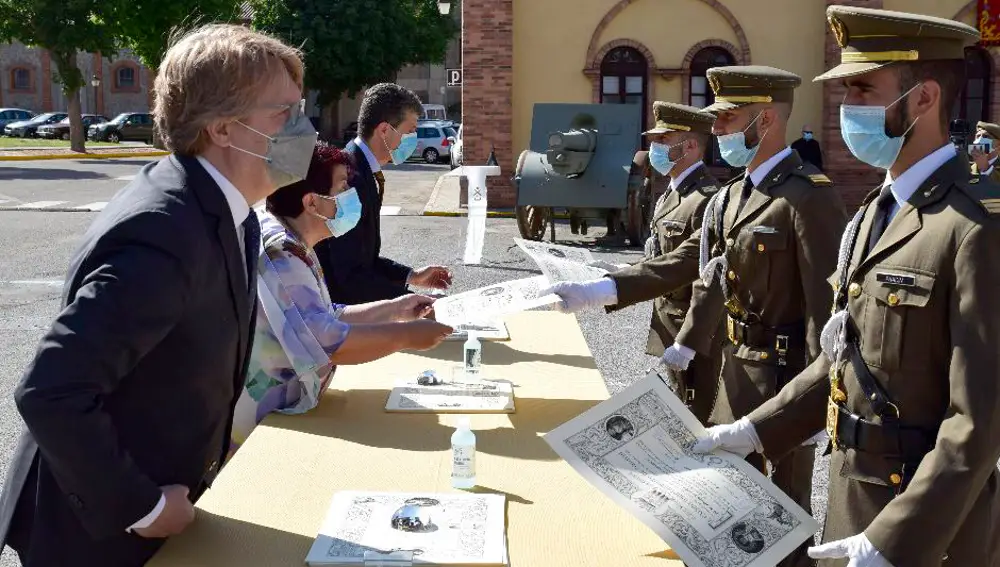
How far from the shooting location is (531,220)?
16.5 m

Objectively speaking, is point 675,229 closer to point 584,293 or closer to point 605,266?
point 605,266

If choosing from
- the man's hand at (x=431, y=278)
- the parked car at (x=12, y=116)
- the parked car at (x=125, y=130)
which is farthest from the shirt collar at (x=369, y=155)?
the parked car at (x=12, y=116)

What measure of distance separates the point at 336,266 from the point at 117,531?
285cm

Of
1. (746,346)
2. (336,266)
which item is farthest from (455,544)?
(336,266)

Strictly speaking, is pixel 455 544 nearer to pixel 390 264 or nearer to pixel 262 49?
pixel 262 49

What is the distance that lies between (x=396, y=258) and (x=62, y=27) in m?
27.1

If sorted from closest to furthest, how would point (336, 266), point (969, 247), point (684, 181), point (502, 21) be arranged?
point (969, 247) < point (336, 266) < point (684, 181) < point (502, 21)

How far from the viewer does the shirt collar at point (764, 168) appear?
434 centimetres

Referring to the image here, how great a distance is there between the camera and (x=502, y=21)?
20.7 metres

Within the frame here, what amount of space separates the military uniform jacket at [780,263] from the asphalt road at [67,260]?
151cm

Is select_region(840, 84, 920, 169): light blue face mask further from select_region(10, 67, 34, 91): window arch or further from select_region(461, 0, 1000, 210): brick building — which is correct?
select_region(10, 67, 34, 91): window arch

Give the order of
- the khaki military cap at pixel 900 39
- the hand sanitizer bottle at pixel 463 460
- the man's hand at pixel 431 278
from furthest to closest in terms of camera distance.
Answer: the man's hand at pixel 431 278
the hand sanitizer bottle at pixel 463 460
the khaki military cap at pixel 900 39

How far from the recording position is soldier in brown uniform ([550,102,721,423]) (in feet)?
14.9

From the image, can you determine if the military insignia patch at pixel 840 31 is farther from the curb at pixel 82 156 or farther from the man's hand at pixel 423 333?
the curb at pixel 82 156
